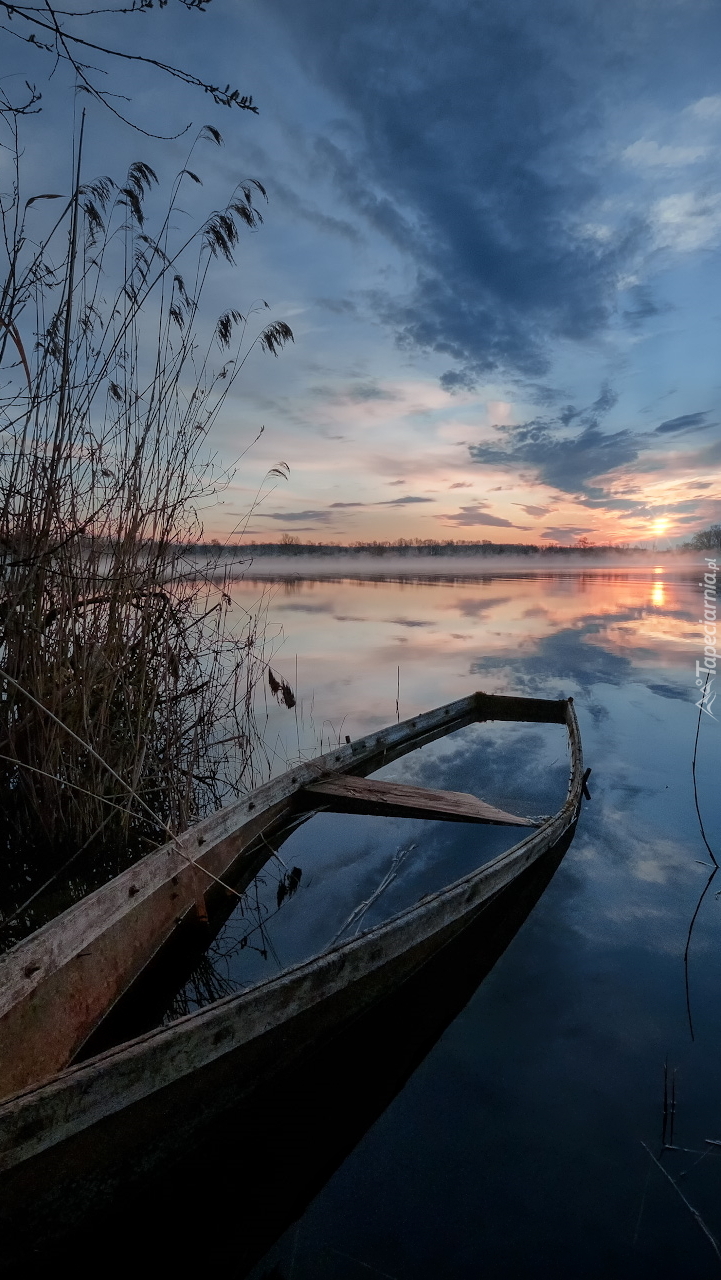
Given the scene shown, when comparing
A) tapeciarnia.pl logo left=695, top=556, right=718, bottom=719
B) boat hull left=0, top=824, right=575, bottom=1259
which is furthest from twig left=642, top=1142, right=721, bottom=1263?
tapeciarnia.pl logo left=695, top=556, right=718, bottom=719

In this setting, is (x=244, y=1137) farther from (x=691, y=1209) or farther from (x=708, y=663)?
(x=708, y=663)

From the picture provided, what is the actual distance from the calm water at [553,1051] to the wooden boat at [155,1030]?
376 mm

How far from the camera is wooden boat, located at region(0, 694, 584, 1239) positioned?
4.50 feet

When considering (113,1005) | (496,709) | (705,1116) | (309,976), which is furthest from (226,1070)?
(496,709)

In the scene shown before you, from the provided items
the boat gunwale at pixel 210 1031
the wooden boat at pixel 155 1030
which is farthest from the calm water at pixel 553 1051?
the boat gunwale at pixel 210 1031

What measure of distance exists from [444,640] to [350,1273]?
10.6 metres

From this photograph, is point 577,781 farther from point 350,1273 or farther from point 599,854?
point 350,1273

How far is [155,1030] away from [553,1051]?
167 cm

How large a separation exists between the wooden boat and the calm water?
38cm

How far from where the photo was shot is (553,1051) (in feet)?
7.92

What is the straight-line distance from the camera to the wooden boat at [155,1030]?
1.37m

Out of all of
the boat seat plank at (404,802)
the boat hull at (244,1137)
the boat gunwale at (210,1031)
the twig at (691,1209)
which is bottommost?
the twig at (691,1209)

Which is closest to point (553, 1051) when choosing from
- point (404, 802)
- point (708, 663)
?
point (404, 802)

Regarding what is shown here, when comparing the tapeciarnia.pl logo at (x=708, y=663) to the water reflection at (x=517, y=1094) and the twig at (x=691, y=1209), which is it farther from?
the twig at (x=691, y=1209)
